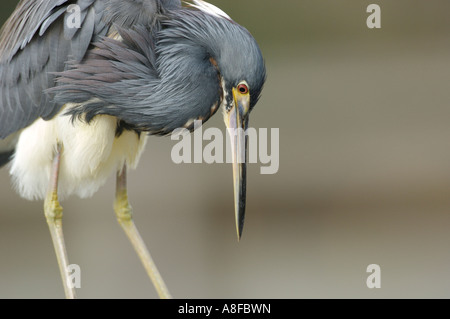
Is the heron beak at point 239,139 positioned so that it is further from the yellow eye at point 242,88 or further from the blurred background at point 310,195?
the blurred background at point 310,195

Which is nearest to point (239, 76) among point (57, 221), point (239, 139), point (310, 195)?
point (239, 139)

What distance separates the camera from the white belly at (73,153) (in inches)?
85.6

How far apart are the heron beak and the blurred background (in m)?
1.77

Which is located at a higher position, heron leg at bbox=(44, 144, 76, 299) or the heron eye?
the heron eye

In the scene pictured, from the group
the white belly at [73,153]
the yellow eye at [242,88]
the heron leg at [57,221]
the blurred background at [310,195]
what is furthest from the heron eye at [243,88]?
the blurred background at [310,195]

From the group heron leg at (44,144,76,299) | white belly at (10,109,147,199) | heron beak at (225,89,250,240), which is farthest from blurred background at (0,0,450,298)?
heron beak at (225,89,250,240)

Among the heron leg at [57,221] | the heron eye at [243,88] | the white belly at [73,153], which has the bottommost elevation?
the heron leg at [57,221]

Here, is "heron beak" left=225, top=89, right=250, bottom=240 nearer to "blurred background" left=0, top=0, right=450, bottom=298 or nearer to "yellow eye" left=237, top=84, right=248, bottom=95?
"yellow eye" left=237, top=84, right=248, bottom=95

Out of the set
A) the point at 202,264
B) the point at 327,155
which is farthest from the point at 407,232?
the point at 202,264

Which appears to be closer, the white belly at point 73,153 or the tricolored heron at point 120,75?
the tricolored heron at point 120,75

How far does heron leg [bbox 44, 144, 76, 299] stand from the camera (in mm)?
2188

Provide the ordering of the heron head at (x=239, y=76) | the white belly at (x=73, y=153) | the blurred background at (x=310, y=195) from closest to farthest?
the heron head at (x=239, y=76), the white belly at (x=73, y=153), the blurred background at (x=310, y=195)

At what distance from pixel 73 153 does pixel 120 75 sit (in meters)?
0.34

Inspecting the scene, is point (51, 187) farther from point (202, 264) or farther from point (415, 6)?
point (415, 6)
